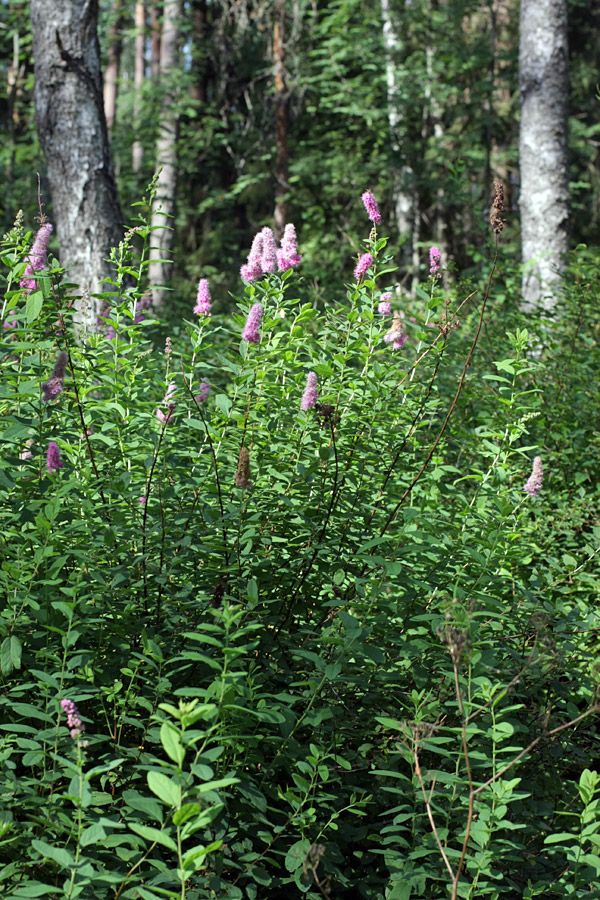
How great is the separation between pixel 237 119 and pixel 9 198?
179 inches

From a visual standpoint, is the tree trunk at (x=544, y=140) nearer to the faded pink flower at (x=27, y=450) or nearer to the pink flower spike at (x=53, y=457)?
the faded pink flower at (x=27, y=450)

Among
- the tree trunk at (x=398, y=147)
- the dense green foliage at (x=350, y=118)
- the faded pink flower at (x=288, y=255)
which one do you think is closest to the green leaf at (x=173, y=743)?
the faded pink flower at (x=288, y=255)

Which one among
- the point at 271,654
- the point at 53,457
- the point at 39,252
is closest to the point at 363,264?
the point at 39,252

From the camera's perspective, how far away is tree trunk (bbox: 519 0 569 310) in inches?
288

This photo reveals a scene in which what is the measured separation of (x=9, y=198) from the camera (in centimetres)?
1477

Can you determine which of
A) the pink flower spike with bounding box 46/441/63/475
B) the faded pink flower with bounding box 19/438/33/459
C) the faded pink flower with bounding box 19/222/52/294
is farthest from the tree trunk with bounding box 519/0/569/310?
the pink flower spike with bounding box 46/441/63/475

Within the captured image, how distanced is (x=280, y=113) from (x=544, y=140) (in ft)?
22.9

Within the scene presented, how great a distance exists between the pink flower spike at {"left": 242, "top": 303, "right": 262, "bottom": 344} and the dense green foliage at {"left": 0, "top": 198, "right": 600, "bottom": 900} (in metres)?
0.07

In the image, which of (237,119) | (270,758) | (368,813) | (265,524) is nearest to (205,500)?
(265,524)

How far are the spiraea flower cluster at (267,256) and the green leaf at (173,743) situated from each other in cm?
180

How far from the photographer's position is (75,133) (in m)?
5.70

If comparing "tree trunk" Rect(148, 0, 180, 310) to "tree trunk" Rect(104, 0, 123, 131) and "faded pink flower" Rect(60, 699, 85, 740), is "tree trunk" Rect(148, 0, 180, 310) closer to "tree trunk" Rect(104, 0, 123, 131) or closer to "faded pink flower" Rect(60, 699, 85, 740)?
"tree trunk" Rect(104, 0, 123, 131)

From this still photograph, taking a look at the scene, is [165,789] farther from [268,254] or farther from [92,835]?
[268,254]

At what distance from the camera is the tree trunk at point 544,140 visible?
732 centimetres
